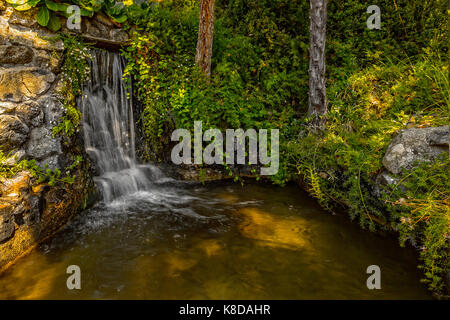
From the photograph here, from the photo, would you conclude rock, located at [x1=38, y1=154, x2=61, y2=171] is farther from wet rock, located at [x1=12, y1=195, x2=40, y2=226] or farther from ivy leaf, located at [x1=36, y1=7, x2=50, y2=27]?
ivy leaf, located at [x1=36, y1=7, x2=50, y2=27]

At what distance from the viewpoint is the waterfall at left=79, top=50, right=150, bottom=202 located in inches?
220

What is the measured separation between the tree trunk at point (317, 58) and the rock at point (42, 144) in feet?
15.9

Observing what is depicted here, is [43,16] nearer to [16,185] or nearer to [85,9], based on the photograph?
[85,9]

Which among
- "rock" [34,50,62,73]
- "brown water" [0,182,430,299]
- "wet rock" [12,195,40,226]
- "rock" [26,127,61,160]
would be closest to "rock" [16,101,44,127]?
"rock" [26,127,61,160]

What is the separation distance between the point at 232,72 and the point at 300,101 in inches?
68.9

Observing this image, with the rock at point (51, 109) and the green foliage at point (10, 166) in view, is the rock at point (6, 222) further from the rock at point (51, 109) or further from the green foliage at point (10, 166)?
the rock at point (51, 109)

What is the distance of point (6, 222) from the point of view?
11.2 ft

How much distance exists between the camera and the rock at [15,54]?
177 inches

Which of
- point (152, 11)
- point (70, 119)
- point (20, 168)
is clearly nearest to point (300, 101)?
point (152, 11)

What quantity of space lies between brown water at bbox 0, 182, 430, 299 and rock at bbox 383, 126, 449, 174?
106 cm

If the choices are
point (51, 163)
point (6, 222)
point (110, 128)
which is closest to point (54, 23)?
point (110, 128)

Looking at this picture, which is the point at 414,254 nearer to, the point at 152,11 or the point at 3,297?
the point at 3,297

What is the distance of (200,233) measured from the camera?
169 inches

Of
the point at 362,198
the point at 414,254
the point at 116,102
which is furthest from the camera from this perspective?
the point at 116,102
